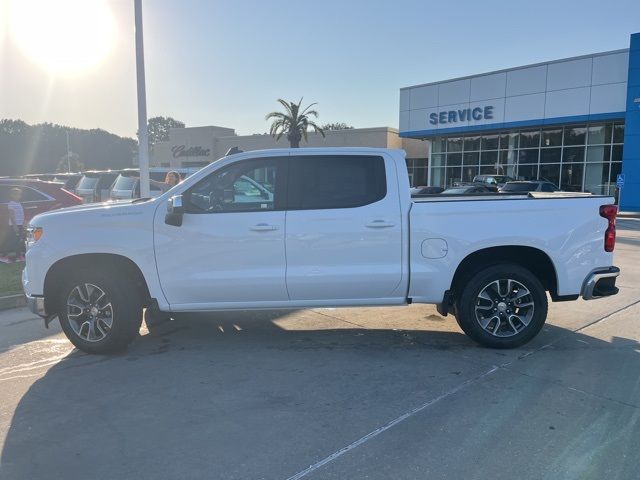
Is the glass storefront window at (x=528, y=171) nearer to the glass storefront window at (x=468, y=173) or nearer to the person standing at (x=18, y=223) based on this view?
the glass storefront window at (x=468, y=173)

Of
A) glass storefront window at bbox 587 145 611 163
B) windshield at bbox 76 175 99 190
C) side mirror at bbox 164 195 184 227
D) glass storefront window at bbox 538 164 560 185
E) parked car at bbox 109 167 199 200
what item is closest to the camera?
side mirror at bbox 164 195 184 227

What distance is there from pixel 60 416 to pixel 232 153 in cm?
290

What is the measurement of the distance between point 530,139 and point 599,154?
170 inches

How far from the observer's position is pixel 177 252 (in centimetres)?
499

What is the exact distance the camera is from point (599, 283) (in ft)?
17.1

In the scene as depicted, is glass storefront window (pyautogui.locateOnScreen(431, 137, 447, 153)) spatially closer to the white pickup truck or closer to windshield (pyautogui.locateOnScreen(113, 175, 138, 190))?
windshield (pyautogui.locateOnScreen(113, 175, 138, 190))

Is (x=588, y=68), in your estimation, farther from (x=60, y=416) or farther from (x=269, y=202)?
(x=60, y=416)

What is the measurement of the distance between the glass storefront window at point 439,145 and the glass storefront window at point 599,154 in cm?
1034

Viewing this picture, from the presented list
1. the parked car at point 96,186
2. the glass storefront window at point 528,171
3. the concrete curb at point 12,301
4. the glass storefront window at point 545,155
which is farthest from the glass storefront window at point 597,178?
the concrete curb at point 12,301

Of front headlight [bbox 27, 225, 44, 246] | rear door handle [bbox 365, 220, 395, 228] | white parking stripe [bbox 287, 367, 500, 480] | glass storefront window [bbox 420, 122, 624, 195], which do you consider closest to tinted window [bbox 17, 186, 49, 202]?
front headlight [bbox 27, 225, 44, 246]

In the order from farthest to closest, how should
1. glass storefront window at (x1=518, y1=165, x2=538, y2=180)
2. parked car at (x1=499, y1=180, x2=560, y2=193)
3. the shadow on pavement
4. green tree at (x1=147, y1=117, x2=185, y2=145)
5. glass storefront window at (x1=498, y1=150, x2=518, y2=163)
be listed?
green tree at (x1=147, y1=117, x2=185, y2=145) → glass storefront window at (x1=498, y1=150, x2=518, y2=163) → glass storefront window at (x1=518, y1=165, x2=538, y2=180) → parked car at (x1=499, y1=180, x2=560, y2=193) → the shadow on pavement

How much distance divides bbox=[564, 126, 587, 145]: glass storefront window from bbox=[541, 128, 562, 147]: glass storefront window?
370 millimetres

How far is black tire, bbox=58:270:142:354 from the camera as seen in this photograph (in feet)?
16.5

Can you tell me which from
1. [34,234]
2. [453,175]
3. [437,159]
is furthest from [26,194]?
[437,159]
